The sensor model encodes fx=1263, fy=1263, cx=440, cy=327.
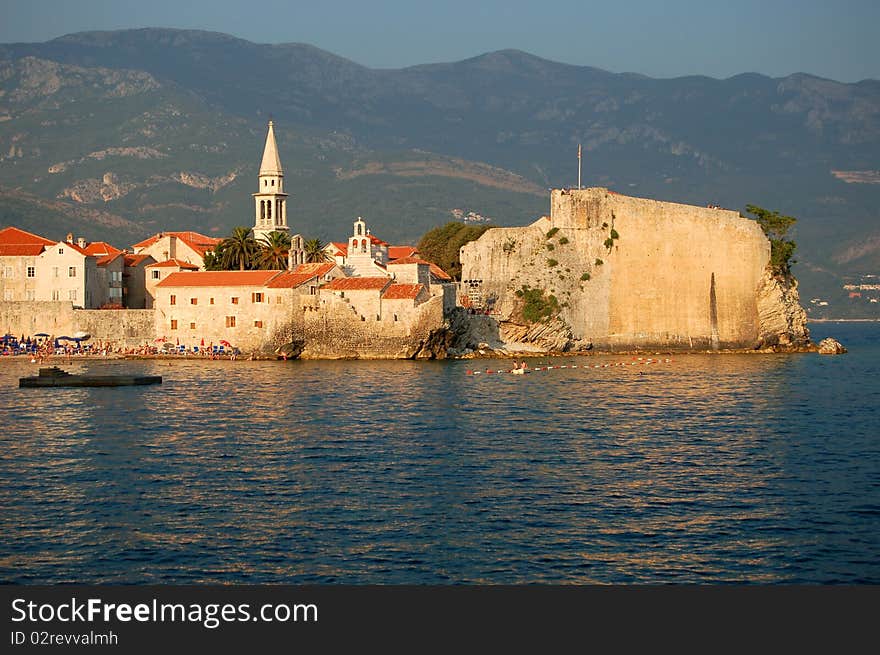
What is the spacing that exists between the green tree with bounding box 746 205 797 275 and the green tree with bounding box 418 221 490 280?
1961cm

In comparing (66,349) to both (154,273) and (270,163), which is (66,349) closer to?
(154,273)

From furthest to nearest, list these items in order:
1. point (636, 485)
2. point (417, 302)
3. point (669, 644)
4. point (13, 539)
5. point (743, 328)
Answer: point (743, 328)
point (417, 302)
point (636, 485)
point (13, 539)
point (669, 644)

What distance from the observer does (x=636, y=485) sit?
2927cm

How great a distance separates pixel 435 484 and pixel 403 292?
34.7 meters

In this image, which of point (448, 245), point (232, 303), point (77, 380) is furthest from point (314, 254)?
point (77, 380)

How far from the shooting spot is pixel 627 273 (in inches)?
2943

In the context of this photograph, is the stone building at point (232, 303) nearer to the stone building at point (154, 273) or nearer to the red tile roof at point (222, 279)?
the red tile roof at point (222, 279)

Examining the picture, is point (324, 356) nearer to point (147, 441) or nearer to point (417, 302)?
point (417, 302)

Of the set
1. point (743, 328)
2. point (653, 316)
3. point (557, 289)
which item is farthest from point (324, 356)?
point (743, 328)

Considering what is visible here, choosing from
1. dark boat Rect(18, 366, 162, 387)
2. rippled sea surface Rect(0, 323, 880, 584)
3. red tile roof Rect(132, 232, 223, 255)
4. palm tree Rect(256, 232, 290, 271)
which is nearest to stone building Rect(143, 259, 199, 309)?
red tile roof Rect(132, 232, 223, 255)

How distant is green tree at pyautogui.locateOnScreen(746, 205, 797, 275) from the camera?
7838 cm

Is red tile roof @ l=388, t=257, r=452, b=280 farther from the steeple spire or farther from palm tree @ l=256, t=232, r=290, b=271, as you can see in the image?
the steeple spire

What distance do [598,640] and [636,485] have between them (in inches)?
508

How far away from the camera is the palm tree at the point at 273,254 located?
7388 centimetres
